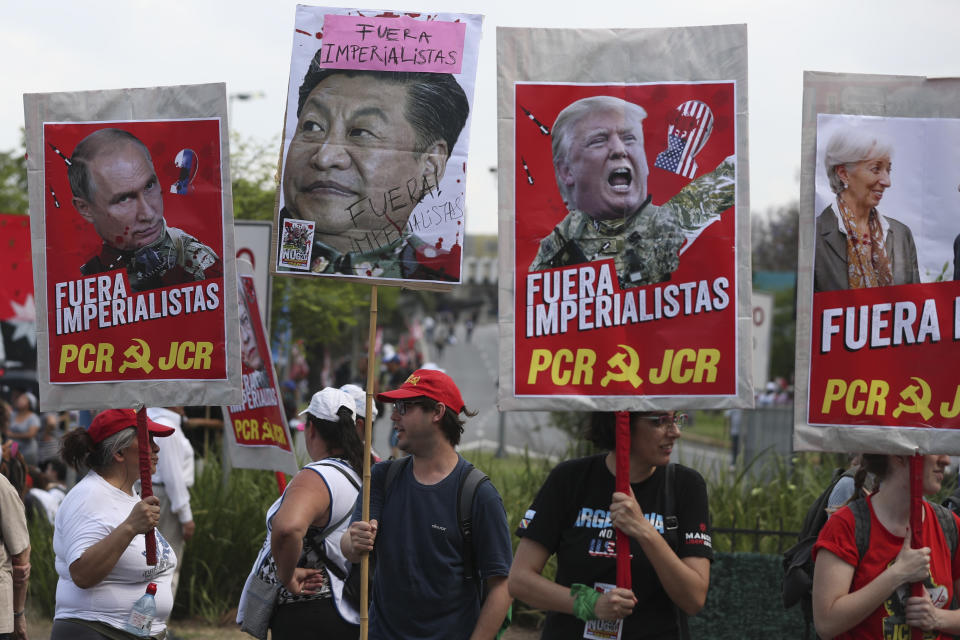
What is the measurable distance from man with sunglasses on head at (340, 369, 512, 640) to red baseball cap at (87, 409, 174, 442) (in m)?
1.02

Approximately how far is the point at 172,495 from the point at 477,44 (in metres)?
4.91

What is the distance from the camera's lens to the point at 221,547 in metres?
9.50

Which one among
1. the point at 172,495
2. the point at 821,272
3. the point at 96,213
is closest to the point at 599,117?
the point at 821,272

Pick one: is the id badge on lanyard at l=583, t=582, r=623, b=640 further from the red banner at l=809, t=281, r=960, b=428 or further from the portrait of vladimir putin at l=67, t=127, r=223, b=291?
the portrait of vladimir putin at l=67, t=127, r=223, b=291

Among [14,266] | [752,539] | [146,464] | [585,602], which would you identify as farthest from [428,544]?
[14,266]

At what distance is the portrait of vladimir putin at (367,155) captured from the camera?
4.63 m

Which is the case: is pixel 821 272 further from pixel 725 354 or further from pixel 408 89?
pixel 408 89

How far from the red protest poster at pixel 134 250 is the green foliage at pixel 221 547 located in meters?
4.73

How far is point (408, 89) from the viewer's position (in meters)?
4.64

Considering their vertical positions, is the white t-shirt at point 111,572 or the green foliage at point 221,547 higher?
the white t-shirt at point 111,572

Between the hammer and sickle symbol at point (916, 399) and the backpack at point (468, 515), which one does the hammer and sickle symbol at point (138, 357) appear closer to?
the backpack at point (468, 515)

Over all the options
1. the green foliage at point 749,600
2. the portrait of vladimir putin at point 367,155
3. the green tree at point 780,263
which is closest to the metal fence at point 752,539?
the green foliage at point 749,600

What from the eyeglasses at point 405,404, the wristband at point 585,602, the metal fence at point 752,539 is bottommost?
the metal fence at point 752,539

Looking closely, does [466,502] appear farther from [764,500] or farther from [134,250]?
[764,500]
